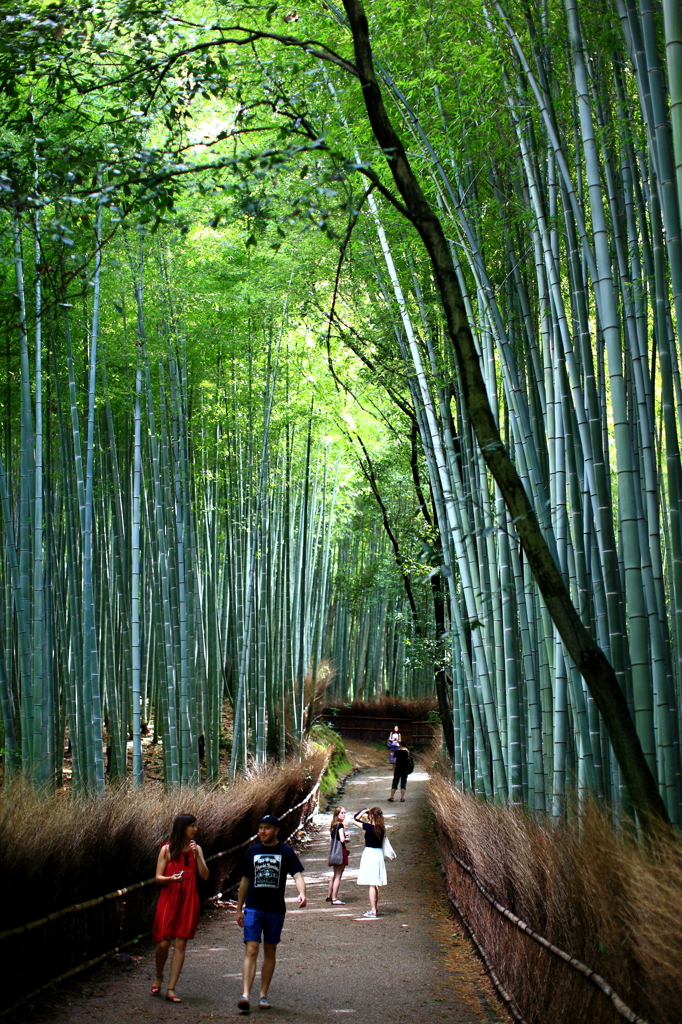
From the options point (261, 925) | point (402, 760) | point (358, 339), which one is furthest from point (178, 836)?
point (402, 760)

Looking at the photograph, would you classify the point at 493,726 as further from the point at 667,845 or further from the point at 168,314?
the point at 168,314

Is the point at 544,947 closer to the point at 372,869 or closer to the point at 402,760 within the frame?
the point at 372,869

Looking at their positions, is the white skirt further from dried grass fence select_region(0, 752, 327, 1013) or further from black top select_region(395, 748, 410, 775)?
black top select_region(395, 748, 410, 775)

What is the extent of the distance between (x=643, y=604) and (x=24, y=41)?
110 inches

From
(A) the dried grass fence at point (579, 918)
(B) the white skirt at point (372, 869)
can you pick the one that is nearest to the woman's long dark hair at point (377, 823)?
(B) the white skirt at point (372, 869)

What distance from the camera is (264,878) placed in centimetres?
394

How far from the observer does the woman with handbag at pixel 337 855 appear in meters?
6.68

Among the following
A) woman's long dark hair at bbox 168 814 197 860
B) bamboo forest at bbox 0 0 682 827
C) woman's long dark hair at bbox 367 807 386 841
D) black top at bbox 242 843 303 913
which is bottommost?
woman's long dark hair at bbox 367 807 386 841

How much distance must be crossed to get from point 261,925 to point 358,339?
579cm

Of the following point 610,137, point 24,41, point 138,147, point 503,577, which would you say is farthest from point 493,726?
point 24,41

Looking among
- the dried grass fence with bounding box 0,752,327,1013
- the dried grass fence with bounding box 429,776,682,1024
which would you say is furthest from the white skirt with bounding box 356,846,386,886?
the dried grass fence with bounding box 429,776,682,1024

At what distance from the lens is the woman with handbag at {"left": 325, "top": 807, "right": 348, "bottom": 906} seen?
668 cm

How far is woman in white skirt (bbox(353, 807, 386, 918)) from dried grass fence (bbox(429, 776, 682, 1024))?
5.62ft

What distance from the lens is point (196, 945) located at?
16.9ft
